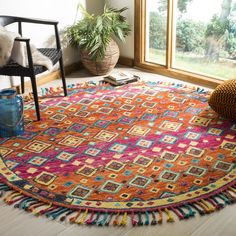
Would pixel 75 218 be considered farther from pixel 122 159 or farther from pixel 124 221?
pixel 122 159

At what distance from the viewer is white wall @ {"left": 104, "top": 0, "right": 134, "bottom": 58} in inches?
160

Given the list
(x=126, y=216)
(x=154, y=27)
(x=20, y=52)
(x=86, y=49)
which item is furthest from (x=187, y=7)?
(x=126, y=216)

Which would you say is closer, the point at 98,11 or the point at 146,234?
the point at 146,234

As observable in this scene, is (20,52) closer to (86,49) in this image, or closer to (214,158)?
(86,49)

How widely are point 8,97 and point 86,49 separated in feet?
3.92

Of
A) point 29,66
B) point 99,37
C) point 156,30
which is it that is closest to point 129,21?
point 156,30

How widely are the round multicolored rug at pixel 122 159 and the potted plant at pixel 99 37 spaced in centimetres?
46

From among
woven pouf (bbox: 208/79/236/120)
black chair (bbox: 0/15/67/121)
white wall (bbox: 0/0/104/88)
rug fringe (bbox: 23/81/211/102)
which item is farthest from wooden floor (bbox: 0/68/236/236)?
white wall (bbox: 0/0/104/88)

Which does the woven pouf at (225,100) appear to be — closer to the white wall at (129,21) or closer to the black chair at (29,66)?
the black chair at (29,66)

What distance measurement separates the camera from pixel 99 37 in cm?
379

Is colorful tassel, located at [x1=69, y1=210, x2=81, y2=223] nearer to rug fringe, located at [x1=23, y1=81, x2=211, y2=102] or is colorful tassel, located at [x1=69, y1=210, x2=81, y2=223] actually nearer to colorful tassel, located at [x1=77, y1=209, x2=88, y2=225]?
colorful tassel, located at [x1=77, y1=209, x2=88, y2=225]

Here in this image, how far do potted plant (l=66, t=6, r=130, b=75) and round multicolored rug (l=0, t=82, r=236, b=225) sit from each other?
462 mm

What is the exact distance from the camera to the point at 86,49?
388 centimetres

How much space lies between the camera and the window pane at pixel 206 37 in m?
3.54
